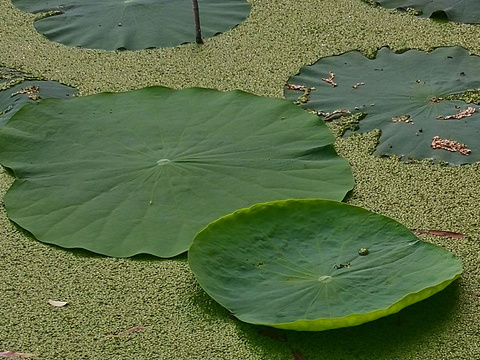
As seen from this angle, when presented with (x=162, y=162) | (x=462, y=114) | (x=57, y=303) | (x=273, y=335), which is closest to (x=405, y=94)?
(x=462, y=114)

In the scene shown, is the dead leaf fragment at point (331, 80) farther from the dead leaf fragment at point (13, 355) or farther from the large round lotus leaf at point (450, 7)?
the dead leaf fragment at point (13, 355)

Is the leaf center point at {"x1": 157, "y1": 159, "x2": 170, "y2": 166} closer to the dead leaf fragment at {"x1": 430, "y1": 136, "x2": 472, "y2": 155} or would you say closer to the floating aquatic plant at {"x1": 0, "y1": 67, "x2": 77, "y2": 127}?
the floating aquatic plant at {"x1": 0, "y1": 67, "x2": 77, "y2": 127}

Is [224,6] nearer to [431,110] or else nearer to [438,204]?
[431,110]

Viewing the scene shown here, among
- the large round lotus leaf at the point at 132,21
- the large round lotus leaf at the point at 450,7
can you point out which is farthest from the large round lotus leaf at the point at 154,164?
the large round lotus leaf at the point at 450,7

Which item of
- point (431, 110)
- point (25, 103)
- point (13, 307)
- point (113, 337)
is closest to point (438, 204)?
point (431, 110)

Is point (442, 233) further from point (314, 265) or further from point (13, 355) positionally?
point (13, 355)

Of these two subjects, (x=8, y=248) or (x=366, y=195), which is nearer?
(x=8, y=248)
